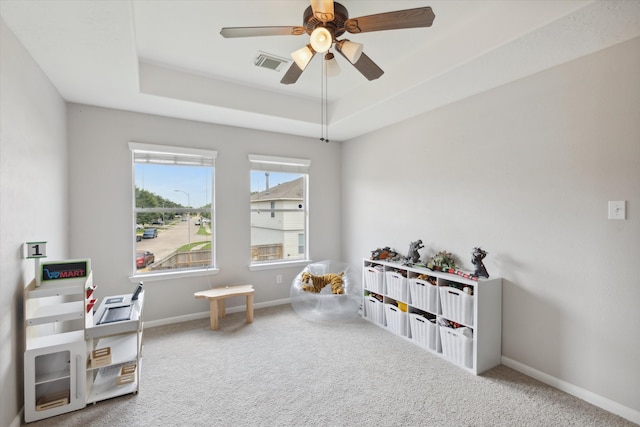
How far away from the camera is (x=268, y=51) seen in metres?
2.64

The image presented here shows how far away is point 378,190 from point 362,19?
261cm

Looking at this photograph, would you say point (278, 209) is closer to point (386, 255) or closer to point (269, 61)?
point (386, 255)

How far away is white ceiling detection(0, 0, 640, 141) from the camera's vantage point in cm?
176

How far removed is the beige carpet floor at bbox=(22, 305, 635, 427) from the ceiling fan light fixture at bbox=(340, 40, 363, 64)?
238cm

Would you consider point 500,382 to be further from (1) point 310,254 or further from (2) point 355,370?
(1) point 310,254

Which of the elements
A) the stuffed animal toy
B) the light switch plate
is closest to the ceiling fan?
the light switch plate

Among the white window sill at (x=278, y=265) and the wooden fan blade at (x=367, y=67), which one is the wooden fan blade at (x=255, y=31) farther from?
the white window sill at (x=278, y=265)

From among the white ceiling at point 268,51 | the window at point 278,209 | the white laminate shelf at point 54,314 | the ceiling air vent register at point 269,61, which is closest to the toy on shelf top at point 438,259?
the window at point 278,209

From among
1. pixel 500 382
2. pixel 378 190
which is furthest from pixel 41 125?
pixel 500 382

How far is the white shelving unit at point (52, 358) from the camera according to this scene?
6.23 feet

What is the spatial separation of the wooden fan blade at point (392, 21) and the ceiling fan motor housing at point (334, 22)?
0.07 metres

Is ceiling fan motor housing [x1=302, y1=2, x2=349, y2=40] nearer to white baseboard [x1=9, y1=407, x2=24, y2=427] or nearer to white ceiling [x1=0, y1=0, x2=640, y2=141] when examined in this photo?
white ceiling [x1=0, y1=0, x2=640, y2=141]

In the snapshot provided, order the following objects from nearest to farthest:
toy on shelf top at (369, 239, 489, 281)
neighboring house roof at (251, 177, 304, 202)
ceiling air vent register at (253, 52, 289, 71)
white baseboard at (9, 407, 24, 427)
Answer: white baseboard at (9, 407, 24, 427), toy on shelf top at (369, 239, 489, 281), ceiling air vent register at (253, 52, 289, 71), neighboring house roof at (251, 177, 304, 202)

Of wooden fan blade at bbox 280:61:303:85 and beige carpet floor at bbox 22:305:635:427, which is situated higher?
wooden fan blade at bbox 280:61:303:85
